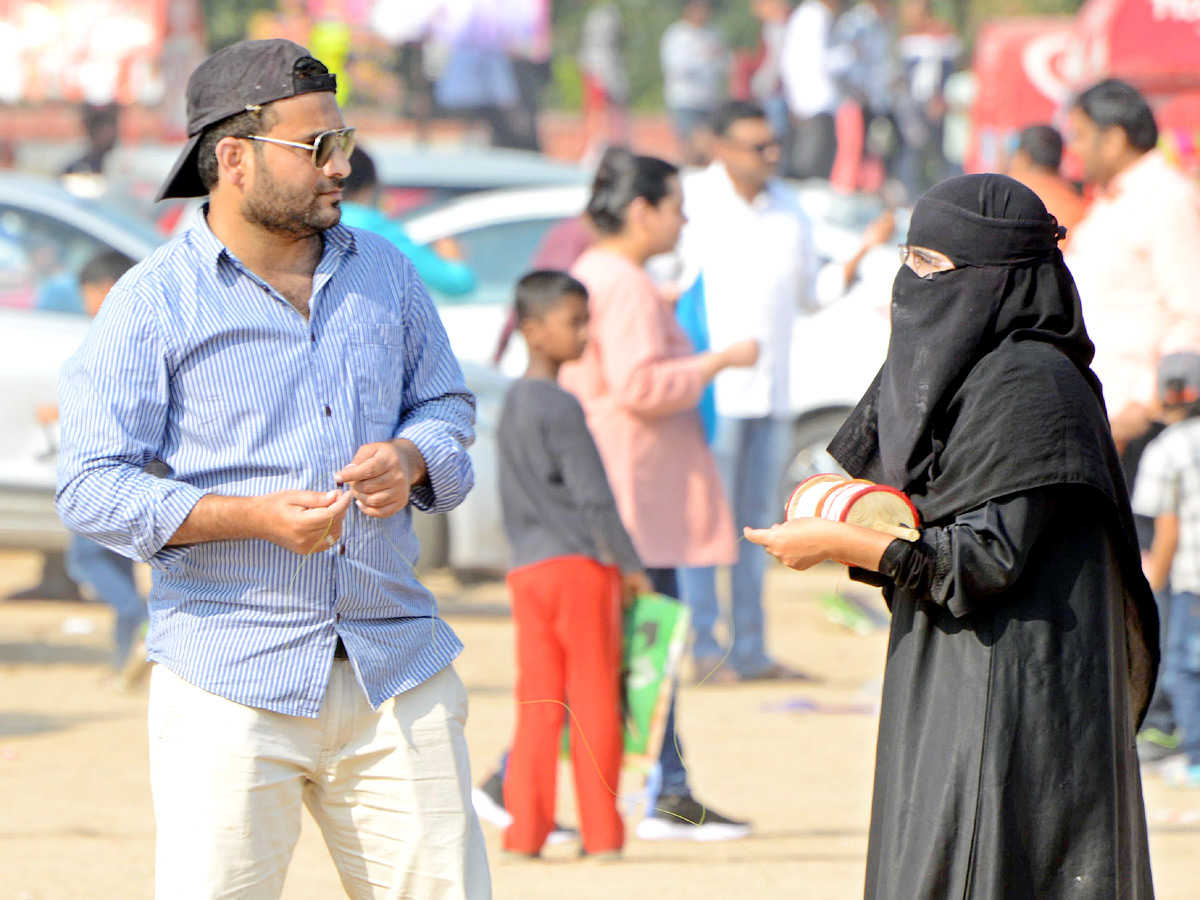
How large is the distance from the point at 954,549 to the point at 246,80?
145cm

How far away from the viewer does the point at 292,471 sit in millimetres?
2938

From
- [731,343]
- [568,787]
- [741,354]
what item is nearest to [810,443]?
[731,343]

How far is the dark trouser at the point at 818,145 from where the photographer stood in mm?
17094

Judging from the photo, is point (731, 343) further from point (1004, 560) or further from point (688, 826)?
point (1004, 560)

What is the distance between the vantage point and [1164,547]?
233 inches

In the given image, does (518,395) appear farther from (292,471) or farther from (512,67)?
(512,67)

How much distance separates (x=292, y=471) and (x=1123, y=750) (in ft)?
5.06

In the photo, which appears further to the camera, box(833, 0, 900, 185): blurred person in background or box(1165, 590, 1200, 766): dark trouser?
box(833, 0, 900, 185): blurred person in background

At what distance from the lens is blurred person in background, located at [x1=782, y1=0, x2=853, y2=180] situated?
16797 mm

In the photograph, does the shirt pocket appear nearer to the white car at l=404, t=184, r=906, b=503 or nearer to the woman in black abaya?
the woman in black abaya

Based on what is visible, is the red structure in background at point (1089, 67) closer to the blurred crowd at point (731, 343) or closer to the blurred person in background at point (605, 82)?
the blurred crowd at point (731, 343)

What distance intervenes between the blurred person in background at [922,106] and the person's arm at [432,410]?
1476cm

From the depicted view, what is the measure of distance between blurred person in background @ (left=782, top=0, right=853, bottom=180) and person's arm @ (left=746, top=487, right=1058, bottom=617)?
566 inches

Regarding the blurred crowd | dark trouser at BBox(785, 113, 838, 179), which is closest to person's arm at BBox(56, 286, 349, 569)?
the blurred crowd
